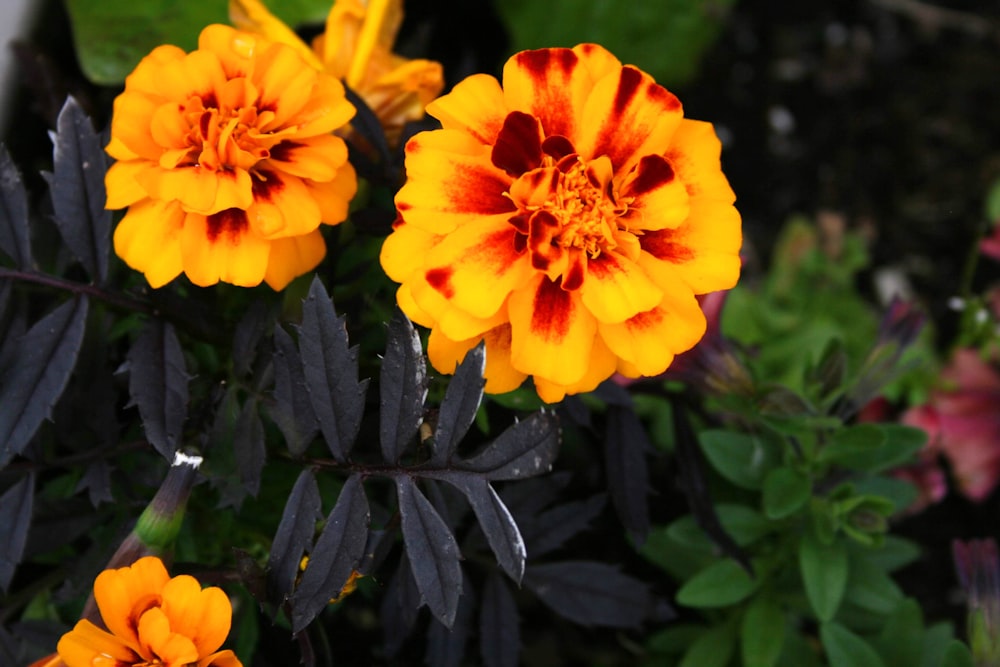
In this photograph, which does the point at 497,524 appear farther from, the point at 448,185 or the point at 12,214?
the point at 12,214

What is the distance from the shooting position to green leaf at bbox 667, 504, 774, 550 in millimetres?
1014

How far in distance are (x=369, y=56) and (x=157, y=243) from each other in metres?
0.27

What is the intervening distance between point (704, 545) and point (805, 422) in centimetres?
19

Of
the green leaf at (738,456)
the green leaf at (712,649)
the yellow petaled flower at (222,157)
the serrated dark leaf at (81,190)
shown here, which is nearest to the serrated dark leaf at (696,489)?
the green leaf at (738,456)

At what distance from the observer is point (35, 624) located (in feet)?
2.67

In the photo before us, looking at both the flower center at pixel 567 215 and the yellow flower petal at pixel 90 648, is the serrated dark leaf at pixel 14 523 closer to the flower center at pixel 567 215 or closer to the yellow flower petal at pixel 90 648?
the yellow flower petal at pixel 90 648

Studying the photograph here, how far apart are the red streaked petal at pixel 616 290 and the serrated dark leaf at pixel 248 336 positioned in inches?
11.2

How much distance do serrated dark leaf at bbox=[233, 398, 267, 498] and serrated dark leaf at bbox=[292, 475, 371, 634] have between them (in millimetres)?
72

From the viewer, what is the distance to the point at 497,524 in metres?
0.68

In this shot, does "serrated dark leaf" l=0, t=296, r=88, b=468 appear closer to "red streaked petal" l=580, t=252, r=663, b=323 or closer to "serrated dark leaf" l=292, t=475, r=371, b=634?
"serrated dark leaf" l=292, t=475, r=371, b=634

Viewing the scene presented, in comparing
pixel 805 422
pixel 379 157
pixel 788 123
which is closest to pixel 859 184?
pixel 788 123

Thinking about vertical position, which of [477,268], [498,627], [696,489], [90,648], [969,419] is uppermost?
[477,268]

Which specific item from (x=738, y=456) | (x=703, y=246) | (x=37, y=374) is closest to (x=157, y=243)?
(x=37, y=374)

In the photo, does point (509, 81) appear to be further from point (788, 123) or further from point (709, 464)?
point (788, 123)
